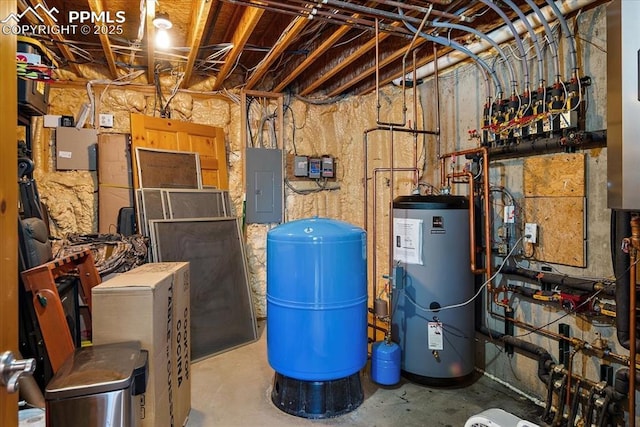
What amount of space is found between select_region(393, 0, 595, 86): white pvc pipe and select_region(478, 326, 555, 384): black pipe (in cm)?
209

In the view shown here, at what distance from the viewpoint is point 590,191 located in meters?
2.27

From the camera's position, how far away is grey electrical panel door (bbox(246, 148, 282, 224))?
4.29m

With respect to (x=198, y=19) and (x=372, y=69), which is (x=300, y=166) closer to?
(x=372, y=69)

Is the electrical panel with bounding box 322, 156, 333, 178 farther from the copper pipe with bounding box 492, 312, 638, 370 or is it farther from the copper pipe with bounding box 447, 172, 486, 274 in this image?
the copper pipe with bounding box 492, 312, 638, 370

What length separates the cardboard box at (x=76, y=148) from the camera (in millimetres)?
3611

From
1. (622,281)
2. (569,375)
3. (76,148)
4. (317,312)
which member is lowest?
(569,375)

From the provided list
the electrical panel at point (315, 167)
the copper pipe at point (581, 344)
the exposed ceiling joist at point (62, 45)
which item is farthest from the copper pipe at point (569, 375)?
the exposed ceiling joist at point (62, 45)

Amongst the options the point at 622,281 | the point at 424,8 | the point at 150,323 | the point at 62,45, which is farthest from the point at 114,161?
the point at 622,281

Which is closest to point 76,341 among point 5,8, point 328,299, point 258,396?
point 258,396

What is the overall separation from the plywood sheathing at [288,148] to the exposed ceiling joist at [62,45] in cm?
22

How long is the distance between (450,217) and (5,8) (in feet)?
8.28

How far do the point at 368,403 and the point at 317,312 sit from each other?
77cm

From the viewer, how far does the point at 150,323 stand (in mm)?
1738

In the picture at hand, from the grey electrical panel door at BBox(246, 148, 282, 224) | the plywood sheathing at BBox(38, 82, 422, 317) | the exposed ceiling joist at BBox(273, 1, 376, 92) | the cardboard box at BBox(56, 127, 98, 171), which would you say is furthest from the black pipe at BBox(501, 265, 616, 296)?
the cardboard box at BBox(56, 127, 98, 171)
